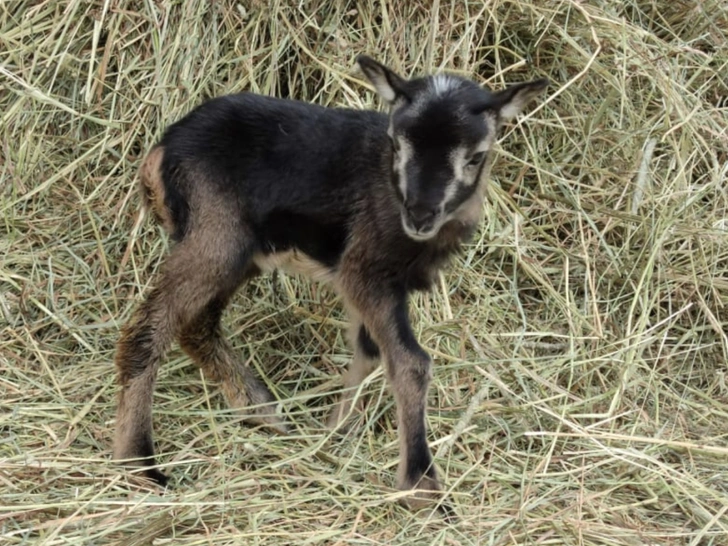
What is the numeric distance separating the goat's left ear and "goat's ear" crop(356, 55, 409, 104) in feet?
1.23

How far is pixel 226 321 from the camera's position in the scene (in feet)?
17.6

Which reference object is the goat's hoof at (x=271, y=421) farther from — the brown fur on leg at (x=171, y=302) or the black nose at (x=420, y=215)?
the black nose at (x=420, y=215)

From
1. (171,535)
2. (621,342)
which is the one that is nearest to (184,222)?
(171,535)

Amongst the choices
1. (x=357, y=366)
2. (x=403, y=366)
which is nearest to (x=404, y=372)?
(x=403, y=366)

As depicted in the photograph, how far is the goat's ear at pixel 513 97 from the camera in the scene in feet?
13.6

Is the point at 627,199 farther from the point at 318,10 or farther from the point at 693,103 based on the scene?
the point at 318,10

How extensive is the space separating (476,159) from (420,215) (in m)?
0.40

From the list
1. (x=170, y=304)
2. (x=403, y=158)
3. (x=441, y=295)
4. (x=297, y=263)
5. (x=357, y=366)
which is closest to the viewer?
(x=403, y=158)

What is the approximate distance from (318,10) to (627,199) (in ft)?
6.80

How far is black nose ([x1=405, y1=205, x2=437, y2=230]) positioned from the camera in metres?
3.92

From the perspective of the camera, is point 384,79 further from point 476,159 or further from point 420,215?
point 420,215

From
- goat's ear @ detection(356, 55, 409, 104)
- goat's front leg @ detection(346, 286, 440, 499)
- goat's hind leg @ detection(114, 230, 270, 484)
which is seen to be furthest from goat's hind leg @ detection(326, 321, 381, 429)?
goat's ear @ detection(356, 55, 409, 104)

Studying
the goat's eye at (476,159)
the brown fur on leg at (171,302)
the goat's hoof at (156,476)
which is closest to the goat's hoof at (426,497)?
the goat's hoof at (156,476)

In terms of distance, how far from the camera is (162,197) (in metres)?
4.51
